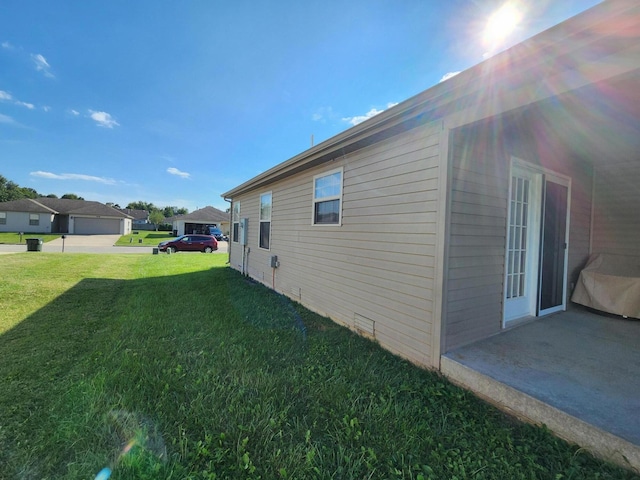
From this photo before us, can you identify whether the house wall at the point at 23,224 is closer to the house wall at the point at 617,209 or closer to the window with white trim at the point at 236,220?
the window with white trim at the point at 236,220

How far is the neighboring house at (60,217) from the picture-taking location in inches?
1133

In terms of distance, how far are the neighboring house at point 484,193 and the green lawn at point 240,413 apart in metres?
0.73

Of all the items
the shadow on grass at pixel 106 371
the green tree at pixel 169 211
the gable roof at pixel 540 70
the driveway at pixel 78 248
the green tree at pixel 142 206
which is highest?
the green tree at pixel 142 206

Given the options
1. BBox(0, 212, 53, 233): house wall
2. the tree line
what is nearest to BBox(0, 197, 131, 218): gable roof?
BBox(0, 212, 53, 233): house wall

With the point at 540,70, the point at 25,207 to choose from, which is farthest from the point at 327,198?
the point at 25,207

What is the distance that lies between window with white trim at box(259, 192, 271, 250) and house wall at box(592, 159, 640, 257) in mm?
6328

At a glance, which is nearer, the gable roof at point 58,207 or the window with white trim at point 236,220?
the window with white trim at point 236,220

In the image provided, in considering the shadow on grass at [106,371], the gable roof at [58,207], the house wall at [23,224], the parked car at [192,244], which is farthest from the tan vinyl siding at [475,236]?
the house wall at [23,224]

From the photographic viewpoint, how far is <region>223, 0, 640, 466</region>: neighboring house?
5.90 feet

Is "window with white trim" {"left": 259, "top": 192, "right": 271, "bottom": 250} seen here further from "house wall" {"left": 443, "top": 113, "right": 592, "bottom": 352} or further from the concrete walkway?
the concrete walkway

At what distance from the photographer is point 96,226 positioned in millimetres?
32531

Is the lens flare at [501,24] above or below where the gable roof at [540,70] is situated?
above

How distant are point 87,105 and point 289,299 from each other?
11.7 meters

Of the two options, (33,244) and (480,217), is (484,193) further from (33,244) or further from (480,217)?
(33,244)
